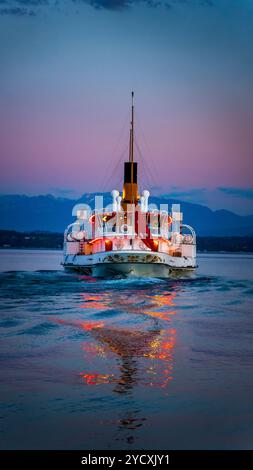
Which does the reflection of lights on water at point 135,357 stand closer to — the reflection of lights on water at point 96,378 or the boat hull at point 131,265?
the reflection of lights on water at point 96,378

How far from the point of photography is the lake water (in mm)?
8906

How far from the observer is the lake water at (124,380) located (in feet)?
29.2

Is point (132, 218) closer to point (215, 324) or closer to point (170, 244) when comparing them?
point (170, 244)

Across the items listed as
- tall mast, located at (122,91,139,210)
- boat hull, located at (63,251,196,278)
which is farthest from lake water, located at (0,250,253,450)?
tall mast, located at (122,91,139,210)

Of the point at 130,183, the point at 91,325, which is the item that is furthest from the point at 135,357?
the point at 130,183

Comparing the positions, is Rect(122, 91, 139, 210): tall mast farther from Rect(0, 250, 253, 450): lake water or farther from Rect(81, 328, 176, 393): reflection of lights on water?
Rect(81, 328, 176, 393): reflection of lights on water

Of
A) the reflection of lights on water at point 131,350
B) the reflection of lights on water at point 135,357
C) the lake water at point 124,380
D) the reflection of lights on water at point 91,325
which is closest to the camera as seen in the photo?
the lake water at point 124,380

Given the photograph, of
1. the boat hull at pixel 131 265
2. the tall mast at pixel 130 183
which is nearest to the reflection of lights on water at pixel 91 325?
the boat hull at pixel 131 265

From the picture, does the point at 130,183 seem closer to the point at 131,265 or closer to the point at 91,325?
the point at 131,265

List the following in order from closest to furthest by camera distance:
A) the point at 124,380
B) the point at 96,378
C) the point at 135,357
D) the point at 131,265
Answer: the point at 124,380
the point at 96,378
the point at 135,357
the point at 131,265

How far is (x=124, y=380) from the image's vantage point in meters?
12.2

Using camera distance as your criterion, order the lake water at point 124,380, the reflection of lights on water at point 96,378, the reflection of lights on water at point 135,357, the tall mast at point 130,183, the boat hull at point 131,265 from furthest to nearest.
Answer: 1. the tall mast at point 130,183
2. the boat hull at point 131,265
3. the reflection of lights on water at point 135,357
4. the reflection of lights on water at point 96,378
5. the lake water at point 124,380

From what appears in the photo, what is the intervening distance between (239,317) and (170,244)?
30.9m

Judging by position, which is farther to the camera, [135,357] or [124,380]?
[135,357]
